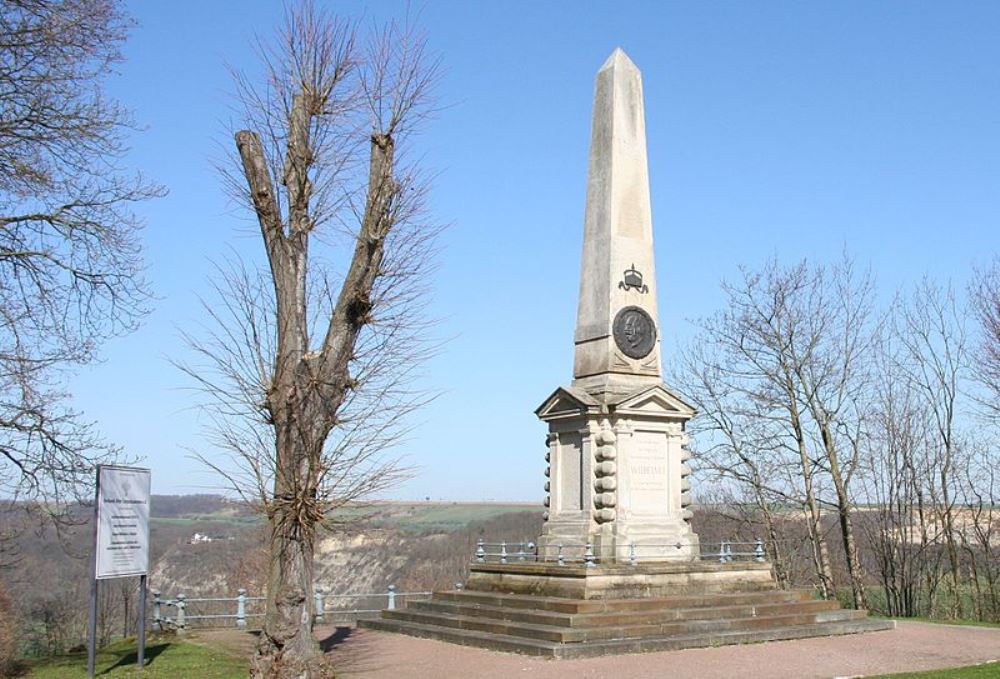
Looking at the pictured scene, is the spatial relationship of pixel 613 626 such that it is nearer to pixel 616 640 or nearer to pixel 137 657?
pixel 616 640

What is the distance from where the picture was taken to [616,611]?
56.6 feet

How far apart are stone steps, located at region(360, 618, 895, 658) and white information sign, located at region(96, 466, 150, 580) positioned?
5554 millimetres

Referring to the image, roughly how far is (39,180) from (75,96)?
1456 millimetres

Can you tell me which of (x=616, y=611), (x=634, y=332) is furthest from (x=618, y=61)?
(x=616, y=611)

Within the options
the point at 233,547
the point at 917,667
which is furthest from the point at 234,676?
the point at 233,547

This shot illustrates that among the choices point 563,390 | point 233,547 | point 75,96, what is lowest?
point 233,547

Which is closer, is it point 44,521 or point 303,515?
point 303,515

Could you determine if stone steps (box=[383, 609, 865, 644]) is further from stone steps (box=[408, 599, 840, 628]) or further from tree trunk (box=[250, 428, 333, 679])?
tree trunk (box=[250, 428, 333, 679])

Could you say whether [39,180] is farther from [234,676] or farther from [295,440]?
[234,676]

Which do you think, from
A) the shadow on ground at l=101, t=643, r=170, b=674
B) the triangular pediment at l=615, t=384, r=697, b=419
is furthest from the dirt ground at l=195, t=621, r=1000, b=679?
the triangular pediment at l=615, t=384, r=697, b=419

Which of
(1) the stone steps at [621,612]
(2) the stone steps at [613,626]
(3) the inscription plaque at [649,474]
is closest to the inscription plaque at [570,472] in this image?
(3) the inscription plaque at [649,474]

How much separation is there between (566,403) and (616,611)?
507cm

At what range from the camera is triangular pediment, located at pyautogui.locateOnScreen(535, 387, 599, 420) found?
→ 20484 millimetres

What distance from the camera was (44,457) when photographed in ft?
48.6
